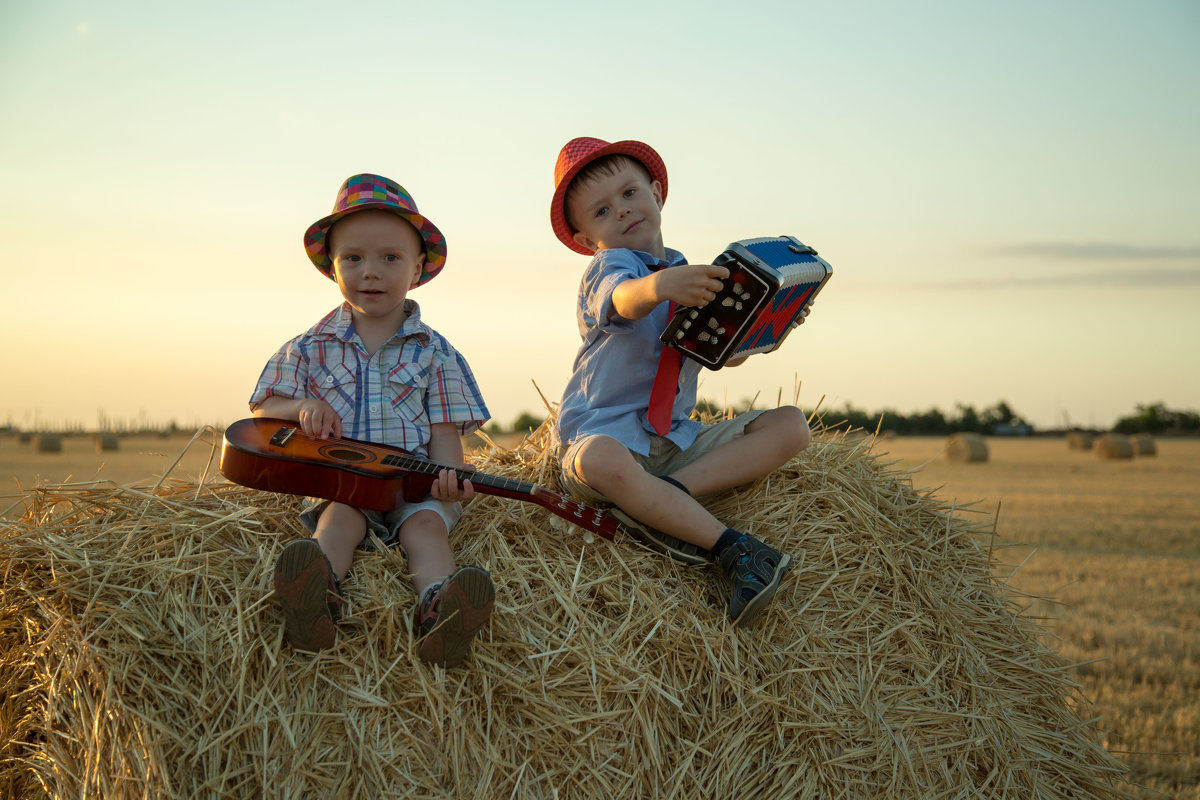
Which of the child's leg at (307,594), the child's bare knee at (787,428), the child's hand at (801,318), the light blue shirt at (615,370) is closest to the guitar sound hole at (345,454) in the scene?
the child's leg at (307,594)

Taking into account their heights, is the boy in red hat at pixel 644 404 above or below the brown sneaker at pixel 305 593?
above

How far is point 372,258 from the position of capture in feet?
10.8

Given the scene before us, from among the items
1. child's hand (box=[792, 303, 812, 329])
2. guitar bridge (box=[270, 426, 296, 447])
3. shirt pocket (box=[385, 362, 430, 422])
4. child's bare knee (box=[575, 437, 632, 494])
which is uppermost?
child's hand (box=[792, 303, 812, 329])

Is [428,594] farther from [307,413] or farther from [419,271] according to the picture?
[419,271]

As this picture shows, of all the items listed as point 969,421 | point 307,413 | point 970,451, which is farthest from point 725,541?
point 969,421

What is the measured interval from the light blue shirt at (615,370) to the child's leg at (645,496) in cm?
27

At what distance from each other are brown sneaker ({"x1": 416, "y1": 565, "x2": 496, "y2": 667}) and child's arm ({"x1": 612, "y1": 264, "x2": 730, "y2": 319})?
1.12 m

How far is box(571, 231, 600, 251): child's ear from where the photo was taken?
3711 mm

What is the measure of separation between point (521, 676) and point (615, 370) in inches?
50.9

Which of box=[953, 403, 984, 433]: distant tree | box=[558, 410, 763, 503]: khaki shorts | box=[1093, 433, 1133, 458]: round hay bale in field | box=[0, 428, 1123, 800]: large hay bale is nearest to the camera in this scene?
box=[0, 428, 1123, 800]: large hay bale

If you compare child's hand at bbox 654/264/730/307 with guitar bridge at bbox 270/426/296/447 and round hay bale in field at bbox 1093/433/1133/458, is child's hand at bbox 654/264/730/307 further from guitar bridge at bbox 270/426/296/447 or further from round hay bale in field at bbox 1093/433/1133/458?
round hay bale in field at bbox 1093/433/1133/458

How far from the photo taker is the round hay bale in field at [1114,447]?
2292cm

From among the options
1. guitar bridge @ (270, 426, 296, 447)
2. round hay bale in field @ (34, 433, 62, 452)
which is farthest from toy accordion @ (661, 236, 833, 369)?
round hay bale in field @ (34, 433, 62, 452)

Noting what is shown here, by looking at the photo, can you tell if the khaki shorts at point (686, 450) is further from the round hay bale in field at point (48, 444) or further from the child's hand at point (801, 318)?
the round hay bale in field at point (48, 444)
